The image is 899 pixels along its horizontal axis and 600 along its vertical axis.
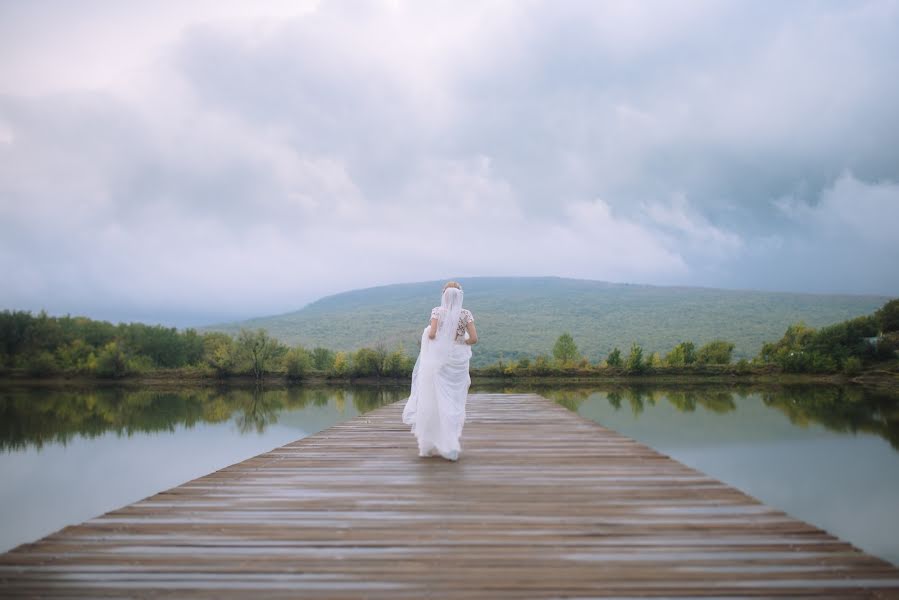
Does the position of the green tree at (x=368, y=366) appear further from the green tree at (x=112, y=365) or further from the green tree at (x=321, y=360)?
the green tree at (x=112, y=365)

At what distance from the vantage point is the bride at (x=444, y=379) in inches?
243

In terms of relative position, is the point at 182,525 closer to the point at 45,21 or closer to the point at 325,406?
the point at 325,406

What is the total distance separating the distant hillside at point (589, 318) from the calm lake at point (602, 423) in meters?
34.1

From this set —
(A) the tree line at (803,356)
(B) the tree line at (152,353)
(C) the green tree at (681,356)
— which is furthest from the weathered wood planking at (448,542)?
(C) the green tree at (681,356)

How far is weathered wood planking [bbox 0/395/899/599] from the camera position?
2.80 meters

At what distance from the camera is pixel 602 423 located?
13656 millimetres

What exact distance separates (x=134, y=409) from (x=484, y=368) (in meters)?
16.1

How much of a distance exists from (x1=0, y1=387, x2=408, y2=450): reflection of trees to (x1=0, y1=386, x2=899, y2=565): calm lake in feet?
0.23

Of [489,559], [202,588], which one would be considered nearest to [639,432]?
[489,559]

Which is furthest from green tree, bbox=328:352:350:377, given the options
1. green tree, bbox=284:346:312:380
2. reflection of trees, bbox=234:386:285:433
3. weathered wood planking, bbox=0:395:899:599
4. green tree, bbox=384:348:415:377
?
weathered wood planking, bbox=0:395:899:599

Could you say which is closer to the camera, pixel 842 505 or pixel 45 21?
pixel 842 505

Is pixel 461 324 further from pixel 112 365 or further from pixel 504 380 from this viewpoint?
pixel 112 365

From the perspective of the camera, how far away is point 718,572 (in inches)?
115

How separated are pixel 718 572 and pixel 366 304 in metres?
98.6
